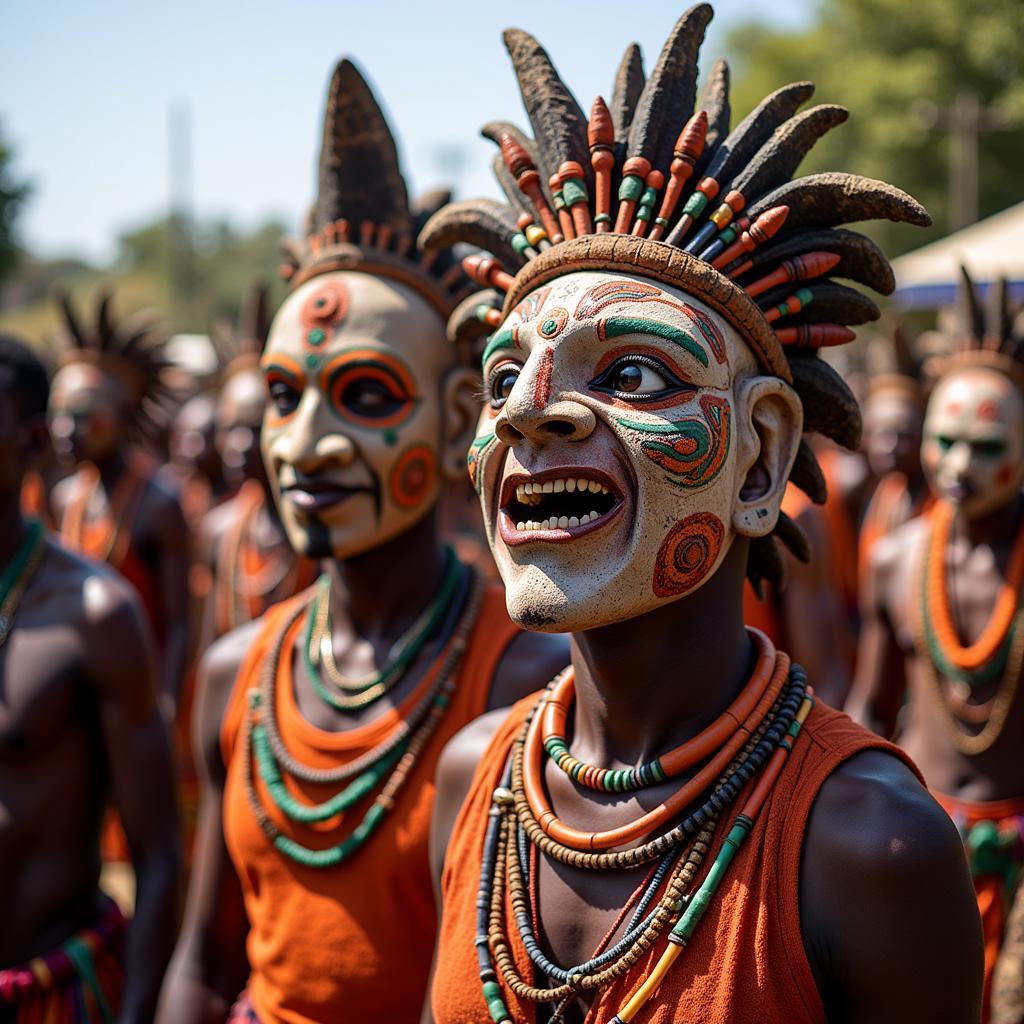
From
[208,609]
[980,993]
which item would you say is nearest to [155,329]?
[208,609]

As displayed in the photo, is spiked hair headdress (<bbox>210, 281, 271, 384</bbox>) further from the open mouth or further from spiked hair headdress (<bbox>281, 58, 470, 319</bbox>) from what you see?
the open mouth

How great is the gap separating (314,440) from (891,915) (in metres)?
2.11

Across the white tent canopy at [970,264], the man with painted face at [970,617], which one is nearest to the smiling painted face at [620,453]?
the man with painted face at [970,617]

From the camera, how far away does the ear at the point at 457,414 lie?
3.77m

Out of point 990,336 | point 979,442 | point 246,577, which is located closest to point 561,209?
point 979,442

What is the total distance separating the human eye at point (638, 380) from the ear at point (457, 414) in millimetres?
1427

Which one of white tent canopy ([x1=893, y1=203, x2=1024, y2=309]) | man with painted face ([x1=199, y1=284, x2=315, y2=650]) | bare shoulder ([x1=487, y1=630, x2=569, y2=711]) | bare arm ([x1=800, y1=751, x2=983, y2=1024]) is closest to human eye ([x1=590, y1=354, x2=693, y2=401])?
bare arm ([x1=800, y1=751, x2=983, y2=1024])

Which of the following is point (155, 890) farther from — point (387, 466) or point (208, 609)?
point (208, 609)

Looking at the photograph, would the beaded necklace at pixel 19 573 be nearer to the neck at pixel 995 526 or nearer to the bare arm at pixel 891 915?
the bare arm at pixel 891 915

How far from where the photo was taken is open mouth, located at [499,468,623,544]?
2.31m

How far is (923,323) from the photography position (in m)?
30.0

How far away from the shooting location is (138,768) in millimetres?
3807

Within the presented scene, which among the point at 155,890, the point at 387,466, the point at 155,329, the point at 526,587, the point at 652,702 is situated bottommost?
the point at 155,890

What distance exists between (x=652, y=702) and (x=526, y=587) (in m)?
0.35
